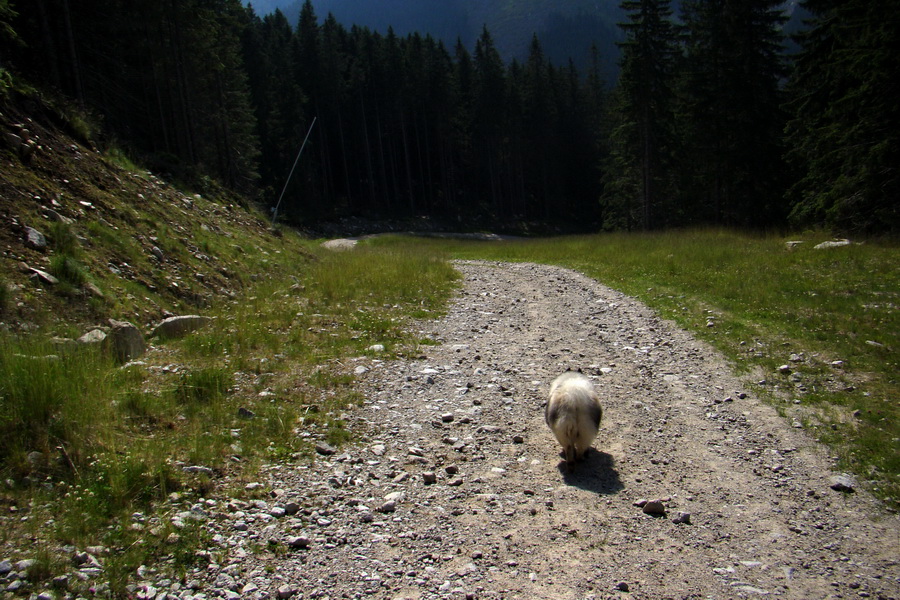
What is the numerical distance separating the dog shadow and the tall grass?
2.30 m

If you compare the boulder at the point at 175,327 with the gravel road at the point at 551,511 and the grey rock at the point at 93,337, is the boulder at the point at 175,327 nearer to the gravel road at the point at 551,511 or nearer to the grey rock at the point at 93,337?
the grey rock at the point at 93,337

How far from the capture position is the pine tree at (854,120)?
18.8 metres

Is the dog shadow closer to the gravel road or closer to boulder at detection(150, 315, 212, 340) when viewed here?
the gravel road

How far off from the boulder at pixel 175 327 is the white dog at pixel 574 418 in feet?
21.5

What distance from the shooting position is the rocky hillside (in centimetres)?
797

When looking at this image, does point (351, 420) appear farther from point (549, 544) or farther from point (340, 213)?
point (340, 213)

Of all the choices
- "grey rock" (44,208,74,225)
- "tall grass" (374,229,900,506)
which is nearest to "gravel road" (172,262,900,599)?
"tall grass" (374,229,900,506)

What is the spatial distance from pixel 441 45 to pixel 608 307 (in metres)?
67.2

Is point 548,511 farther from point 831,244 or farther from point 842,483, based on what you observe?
point 831,244

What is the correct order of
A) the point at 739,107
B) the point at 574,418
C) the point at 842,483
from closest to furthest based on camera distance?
1. the point at 842,483
2. the point at 574,418
3. the point at 739,107

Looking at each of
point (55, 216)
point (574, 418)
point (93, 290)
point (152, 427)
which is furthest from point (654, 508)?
point (55, 216)

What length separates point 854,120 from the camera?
872 inches

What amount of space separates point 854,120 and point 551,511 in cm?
2586

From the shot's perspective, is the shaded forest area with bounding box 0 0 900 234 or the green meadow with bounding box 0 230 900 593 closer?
the green meadow with bounding box 0 230 900 593
